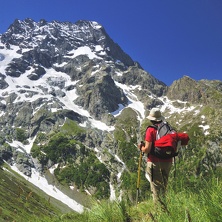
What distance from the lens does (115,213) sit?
6840 mm

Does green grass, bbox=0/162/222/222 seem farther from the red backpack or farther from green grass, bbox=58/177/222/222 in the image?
the red backpack

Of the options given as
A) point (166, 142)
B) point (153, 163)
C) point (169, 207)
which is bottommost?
point (169, 207)

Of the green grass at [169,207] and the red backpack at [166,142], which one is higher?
the red backpack at [166,142]

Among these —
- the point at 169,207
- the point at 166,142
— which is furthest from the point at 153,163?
the point at 169,207

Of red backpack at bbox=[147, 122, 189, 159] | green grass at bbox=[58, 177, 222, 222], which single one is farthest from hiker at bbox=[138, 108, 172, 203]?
green grass at bbox=[58, 177, 222, 222]

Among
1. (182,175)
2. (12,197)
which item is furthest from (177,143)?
(12,197)

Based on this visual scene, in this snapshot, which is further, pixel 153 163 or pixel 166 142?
pixel 153 163

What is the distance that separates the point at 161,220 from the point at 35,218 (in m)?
4.15

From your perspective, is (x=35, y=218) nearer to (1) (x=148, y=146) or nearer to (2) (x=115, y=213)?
(2) (x=115, y=213)

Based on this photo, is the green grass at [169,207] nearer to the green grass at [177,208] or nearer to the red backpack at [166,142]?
the green grass at [177,208]

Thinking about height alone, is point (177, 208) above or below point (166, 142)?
below

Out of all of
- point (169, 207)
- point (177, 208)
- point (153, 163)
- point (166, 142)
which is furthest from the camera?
point (153, 163)

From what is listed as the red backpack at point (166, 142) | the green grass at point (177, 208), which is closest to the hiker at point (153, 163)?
the red backpack at point (166, 142)

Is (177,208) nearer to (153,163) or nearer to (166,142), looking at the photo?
(166,142)
